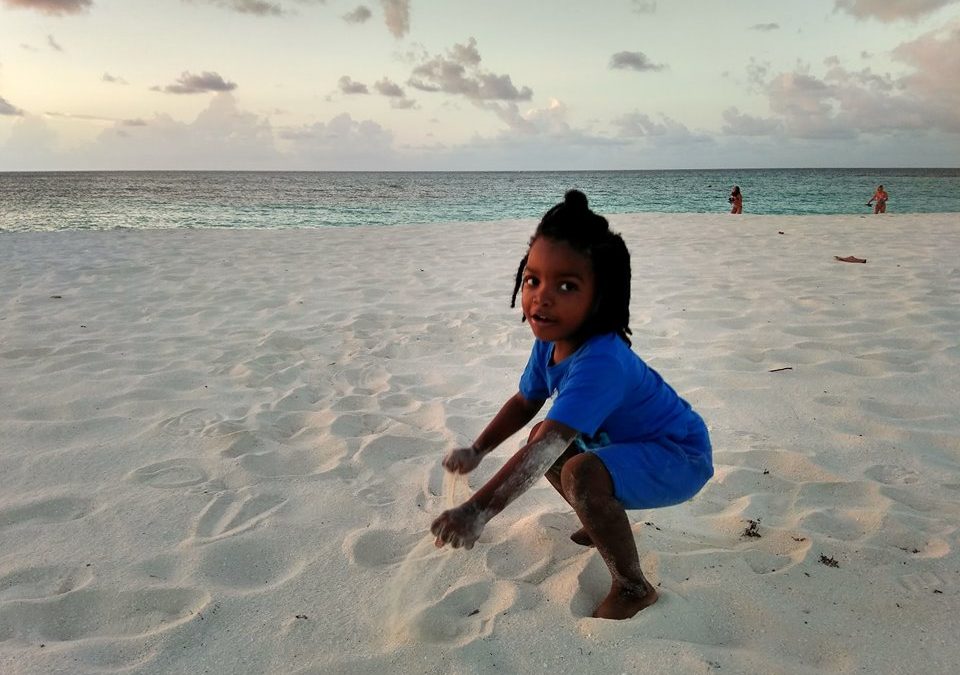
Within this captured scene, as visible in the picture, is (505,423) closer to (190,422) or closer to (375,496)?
(375,496)

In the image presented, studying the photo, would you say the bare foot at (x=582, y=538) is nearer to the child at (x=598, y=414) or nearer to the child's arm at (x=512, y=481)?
Answer: the child at (x=598, y=414)

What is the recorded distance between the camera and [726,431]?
278cm

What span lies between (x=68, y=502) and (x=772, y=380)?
Answer: 3180 millimetres

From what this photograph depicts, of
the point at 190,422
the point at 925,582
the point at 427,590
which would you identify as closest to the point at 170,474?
the point at 190,422

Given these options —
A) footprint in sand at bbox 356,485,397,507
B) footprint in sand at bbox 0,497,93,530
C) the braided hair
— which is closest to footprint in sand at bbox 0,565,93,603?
footprint in sand at bbox 0,497,93,530

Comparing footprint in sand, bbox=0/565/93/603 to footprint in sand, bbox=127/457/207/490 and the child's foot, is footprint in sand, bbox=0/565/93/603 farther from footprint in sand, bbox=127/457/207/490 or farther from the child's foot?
the child's foot

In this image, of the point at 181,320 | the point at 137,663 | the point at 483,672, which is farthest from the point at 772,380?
the point at 181,320

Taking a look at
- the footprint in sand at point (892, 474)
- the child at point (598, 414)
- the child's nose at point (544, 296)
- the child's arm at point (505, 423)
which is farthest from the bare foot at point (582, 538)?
the footprint in sand at point (892, 474)

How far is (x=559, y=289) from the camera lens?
1596 millimetres

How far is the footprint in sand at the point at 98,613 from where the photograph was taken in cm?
158

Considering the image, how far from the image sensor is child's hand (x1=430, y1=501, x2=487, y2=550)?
4.67 feet

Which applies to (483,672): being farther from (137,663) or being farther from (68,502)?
(68,502)

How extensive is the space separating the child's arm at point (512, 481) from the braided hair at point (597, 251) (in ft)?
1.01

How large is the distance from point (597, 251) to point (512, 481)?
23.8 inches
